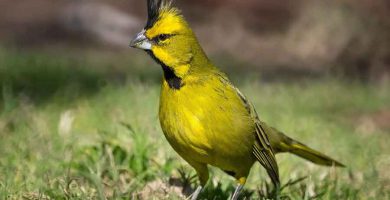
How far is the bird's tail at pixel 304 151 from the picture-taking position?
17.6ft

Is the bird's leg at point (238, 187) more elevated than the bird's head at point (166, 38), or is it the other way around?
the bird's head at point (166, 38)

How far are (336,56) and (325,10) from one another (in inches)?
27.9

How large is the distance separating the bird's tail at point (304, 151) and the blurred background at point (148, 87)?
0.16 m

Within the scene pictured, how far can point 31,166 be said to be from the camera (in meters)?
5.36

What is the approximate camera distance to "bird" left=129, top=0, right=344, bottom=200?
4.46 m

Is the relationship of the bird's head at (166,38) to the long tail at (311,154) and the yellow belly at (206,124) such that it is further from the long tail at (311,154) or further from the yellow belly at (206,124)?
the long tail at (311,154)

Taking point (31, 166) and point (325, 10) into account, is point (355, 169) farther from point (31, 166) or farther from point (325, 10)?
point (325, 10)

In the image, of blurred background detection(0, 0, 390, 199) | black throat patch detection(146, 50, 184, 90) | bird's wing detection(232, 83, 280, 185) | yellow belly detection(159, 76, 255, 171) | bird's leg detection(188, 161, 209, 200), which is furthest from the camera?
blurred background detection(0, 0, 390, 199)

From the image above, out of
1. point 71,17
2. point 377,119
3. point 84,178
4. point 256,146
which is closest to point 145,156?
point 84,178

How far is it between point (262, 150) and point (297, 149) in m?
0.58

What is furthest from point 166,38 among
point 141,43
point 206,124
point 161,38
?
point 206,124

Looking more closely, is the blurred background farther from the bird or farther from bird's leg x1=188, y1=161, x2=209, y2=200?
the bird

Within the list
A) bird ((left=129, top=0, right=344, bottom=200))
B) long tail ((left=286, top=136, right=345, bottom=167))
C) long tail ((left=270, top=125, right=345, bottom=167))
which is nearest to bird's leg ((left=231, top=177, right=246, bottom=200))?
bird ((left=129, top=0, right=344, bottom=200))

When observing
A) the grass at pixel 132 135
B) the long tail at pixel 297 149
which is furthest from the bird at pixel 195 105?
the long tail at pixel 297 149
